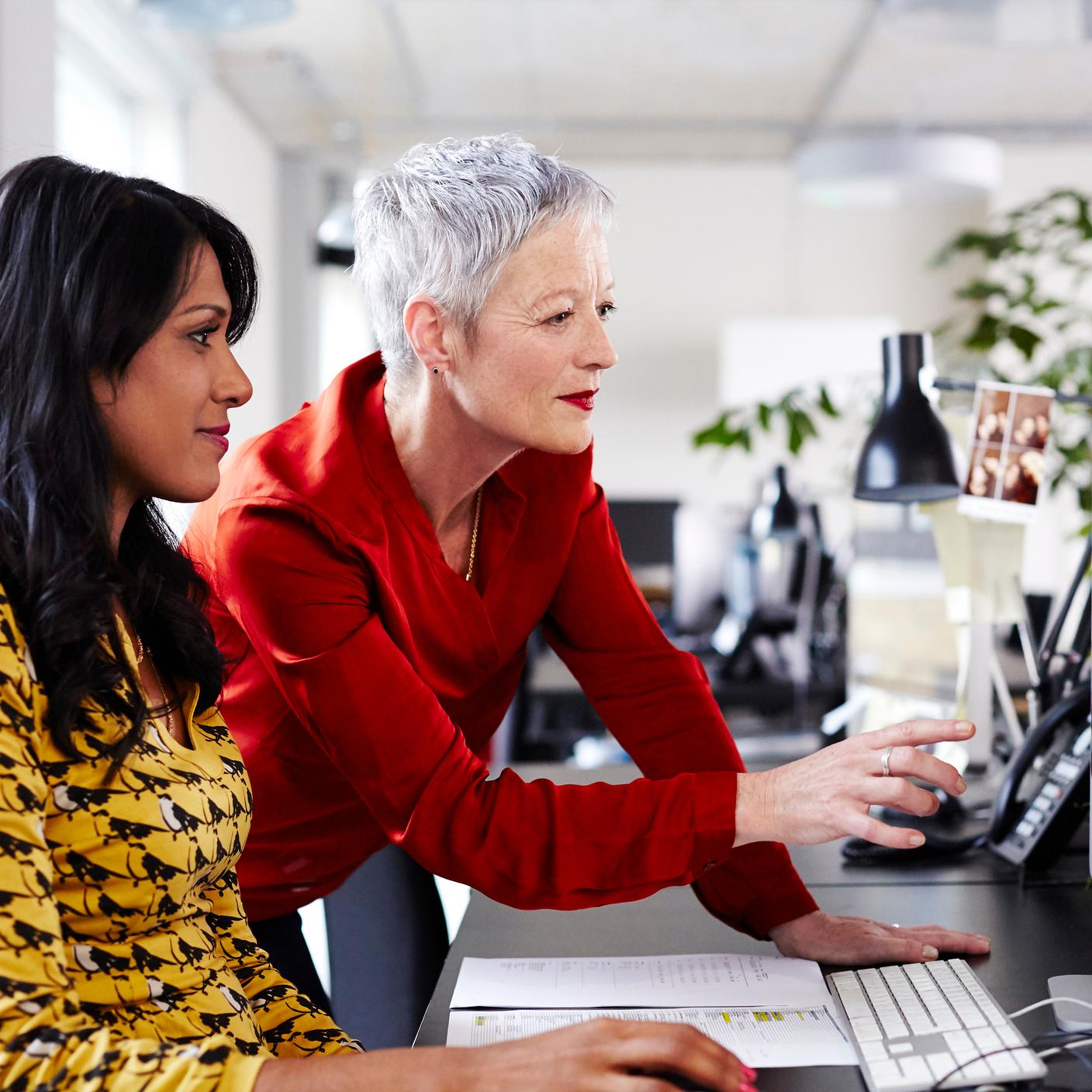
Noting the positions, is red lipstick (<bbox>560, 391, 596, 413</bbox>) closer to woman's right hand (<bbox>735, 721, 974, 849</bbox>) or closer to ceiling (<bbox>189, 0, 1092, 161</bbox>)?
woman's right hand (<bbox>735, 721, 974, 849</bbox>)

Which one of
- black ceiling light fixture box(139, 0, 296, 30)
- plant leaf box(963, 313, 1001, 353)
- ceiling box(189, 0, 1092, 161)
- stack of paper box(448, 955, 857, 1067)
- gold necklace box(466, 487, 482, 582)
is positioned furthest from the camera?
ceiling box(189, 0, 1092, 161)

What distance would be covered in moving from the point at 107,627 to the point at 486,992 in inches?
18.6

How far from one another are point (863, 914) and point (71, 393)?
952 millimetres

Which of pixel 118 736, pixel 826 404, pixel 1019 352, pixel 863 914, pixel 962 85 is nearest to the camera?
pixel 118 736

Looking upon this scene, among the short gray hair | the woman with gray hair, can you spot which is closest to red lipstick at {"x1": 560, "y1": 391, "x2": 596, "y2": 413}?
the woman with gray hair

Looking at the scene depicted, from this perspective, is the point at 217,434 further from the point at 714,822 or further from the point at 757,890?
the point at 757,890

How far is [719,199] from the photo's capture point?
760cm

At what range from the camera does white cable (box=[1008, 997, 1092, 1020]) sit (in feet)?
3.26

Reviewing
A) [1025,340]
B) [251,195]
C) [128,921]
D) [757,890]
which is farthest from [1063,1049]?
[251,195]

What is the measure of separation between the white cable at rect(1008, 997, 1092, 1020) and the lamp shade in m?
0.88

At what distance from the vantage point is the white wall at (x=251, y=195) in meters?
5.94

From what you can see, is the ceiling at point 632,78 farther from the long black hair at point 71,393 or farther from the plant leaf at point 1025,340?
the long black hair at point 71,393

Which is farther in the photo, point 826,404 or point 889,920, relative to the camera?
point 826,404

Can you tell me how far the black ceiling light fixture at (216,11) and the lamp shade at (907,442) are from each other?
2287mm
